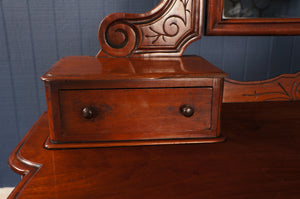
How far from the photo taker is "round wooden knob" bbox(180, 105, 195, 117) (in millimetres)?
746

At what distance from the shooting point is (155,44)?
40.9 inches

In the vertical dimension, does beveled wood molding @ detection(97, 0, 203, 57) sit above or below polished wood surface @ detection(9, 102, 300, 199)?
above

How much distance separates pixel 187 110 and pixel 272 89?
70 centimetres

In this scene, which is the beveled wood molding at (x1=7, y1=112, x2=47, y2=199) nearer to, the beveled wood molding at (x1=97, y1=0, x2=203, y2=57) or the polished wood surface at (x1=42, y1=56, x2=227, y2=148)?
the polished wood surface at (x1=42, y1=56, x2=227, y2=148)

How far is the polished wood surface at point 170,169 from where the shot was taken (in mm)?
556

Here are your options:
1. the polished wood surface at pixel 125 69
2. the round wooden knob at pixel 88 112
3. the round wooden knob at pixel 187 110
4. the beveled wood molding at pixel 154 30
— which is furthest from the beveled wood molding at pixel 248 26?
the round wooden knob at pixel 88 112

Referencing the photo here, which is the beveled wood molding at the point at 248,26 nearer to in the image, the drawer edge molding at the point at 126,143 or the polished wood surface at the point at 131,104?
the polished wood surface at the point at 131,104

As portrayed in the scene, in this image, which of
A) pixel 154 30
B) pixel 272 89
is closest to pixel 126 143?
pixel 154 30

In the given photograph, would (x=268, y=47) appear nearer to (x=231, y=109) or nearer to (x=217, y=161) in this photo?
(x=231, y=109)

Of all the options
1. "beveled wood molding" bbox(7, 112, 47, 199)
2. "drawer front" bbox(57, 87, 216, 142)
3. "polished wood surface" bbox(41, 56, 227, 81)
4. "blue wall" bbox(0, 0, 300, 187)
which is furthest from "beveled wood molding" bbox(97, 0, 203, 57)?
"beveled wood molding" bbox(7, 112, 47, 199)

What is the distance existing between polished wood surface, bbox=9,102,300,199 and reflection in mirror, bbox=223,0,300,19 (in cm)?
55

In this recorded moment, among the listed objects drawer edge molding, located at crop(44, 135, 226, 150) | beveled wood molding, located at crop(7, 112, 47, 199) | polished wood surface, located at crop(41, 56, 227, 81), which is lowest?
beveled wood molding, located at crop(7, 112, 47, 199)

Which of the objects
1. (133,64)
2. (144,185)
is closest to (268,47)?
(133,64)

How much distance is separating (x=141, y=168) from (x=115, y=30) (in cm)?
57
